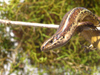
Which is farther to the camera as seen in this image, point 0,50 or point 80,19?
point 0,50

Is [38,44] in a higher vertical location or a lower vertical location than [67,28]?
lower

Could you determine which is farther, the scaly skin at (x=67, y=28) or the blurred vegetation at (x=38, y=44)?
the blurred vegetation at (x=38, y=44)

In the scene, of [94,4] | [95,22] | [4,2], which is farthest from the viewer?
[94,4]

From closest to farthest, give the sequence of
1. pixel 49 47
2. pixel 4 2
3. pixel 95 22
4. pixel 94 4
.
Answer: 1. pixel 49 47
2. pixel 95 22
3. pixel 4 2
4. pixel 94 4

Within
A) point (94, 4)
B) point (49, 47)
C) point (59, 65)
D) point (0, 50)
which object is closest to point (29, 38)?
point (0, 50)

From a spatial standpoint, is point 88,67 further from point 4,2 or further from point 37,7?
point 4,2

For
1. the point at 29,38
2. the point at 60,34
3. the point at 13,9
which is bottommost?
the point at 29,38

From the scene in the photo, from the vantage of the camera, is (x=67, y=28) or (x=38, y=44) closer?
(x=67, y=28)

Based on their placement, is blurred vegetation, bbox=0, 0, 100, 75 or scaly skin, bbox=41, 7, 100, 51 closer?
scaly skin, bbox=41, 7, 100, 51
